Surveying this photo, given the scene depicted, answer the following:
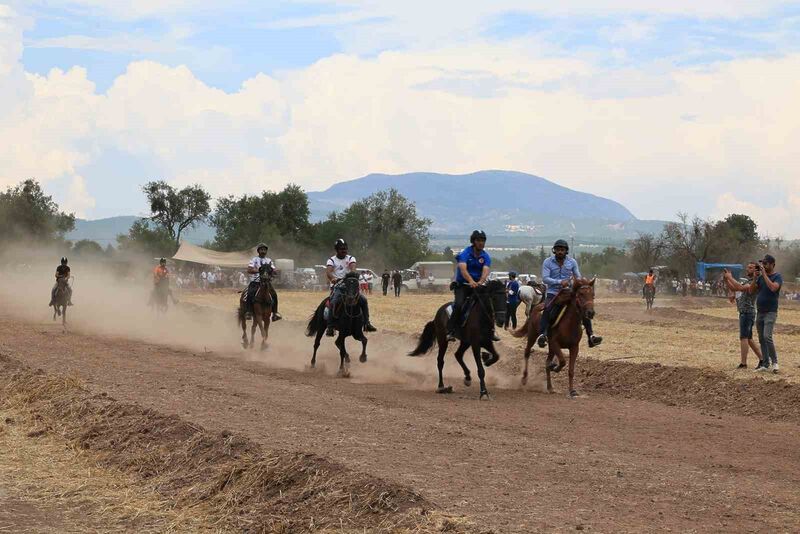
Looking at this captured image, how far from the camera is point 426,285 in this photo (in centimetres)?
8962

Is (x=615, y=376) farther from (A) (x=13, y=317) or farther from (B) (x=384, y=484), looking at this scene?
(A) (x=13, y=317)

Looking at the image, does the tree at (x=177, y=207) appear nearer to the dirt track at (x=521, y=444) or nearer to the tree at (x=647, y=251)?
the tree at (x=647, y=251)

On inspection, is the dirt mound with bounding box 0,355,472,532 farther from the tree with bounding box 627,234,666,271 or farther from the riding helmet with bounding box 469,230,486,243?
the tree with bounding box 627,234,666,271

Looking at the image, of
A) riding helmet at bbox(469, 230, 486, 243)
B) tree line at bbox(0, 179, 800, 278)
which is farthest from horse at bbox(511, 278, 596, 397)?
tree line at bbox(0, 179, 800, 278)

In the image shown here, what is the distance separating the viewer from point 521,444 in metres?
12.5

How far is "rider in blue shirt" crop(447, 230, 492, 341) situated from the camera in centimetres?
1742

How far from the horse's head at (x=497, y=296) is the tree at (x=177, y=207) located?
116 m

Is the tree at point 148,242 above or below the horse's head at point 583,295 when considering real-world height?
above

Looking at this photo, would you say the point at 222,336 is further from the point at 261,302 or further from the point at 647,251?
the point at 647,251

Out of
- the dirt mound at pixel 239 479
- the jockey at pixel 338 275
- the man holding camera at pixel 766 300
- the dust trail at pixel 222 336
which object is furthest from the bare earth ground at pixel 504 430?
the jockey at pixel 338 275

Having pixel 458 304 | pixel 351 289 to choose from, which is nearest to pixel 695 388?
pixel 458 304

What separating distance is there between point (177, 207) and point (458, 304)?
4638 inches

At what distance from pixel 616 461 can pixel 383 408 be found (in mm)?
5210

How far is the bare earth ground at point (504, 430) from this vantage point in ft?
30.6
